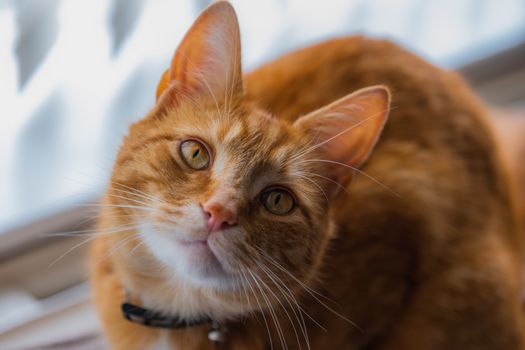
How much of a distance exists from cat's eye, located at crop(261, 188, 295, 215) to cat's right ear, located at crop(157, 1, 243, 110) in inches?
7.4

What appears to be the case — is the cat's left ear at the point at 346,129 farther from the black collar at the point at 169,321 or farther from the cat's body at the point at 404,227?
the black collar at the point at 169,321

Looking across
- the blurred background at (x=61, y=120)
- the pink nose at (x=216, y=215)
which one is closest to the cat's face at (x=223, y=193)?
the pink nose at (x=216, y=215)

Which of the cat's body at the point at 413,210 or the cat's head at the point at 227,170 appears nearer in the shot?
the cat's head at the point at 227,170

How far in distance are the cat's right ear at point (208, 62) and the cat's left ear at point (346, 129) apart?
148mm

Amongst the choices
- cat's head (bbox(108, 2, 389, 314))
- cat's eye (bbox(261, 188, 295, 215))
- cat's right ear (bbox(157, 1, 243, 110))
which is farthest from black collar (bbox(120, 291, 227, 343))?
cat's right ear (bbox(157, 1, 243, 110))

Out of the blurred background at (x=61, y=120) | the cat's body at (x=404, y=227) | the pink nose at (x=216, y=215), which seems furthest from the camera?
the blurred background at (x=61, y=120)

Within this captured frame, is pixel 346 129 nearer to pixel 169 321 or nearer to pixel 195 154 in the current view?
pixel 195 154

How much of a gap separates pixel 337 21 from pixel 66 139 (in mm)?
931

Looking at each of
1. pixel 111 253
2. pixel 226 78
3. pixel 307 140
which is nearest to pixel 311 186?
pixel 307 140

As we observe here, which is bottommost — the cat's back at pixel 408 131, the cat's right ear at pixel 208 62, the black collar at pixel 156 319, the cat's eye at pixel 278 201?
Answer: the black collar at pixel 156 319

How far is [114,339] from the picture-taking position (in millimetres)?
1306

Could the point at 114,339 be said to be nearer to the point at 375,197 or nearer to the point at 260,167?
the point at 260,167

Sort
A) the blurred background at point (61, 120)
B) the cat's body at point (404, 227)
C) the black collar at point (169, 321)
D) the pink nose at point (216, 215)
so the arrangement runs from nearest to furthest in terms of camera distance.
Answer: the pink nose at point (216, 215), the black collar at point (169, 321), the cat's body at point (404, 227), the blurred background at point (61, 120)

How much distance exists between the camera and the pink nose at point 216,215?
1018 millimetres
